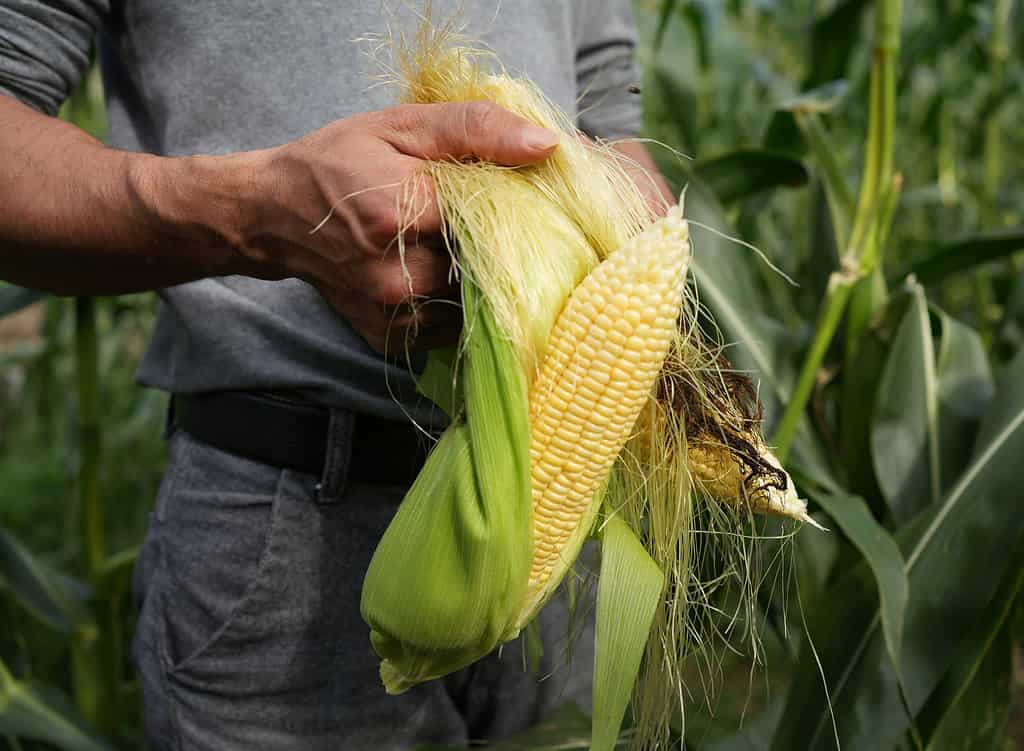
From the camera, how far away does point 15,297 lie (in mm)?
1073

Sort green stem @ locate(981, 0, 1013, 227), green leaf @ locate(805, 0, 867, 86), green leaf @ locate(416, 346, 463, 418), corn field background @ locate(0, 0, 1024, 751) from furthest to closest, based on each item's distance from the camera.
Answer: green stem @ locate(981, 0, 1013, 227) → green leaf @ locate(805, 0, 867, 86) → corn field background @ locate(0, 0, 1024, 751) → green leaf @ locate(416, 346, 463, 418)

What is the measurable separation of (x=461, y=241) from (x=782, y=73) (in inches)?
98.9

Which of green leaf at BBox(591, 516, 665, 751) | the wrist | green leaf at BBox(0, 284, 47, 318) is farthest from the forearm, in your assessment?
green leaf at BBox(0, 284, 47, 318)

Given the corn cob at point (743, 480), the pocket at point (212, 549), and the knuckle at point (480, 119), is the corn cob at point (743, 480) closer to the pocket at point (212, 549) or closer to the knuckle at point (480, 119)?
the knuckle at point (480, 119)

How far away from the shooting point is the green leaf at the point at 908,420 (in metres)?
1.07

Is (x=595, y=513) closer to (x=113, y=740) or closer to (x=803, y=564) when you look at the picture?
(x=803, y=564)

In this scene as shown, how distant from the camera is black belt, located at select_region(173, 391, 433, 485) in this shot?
0.78 m

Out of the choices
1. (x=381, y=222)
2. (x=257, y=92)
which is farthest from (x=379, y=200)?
(x=257, y=92)

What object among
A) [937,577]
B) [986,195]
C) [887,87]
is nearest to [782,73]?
[986,195]

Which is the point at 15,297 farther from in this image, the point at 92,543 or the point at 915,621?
the point at 915,621

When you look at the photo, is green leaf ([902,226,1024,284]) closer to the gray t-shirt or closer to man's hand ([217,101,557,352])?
the gray t-shirt

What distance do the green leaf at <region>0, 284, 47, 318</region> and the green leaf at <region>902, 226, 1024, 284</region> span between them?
112 centimetres

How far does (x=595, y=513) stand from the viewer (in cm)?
59

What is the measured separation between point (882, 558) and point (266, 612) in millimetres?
556
